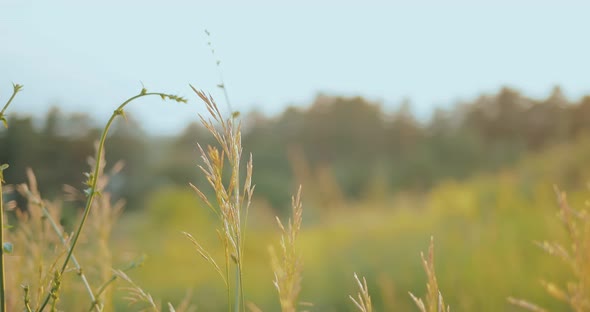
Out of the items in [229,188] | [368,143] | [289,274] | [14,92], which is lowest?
[368,143]

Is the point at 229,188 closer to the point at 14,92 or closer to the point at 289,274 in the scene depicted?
the point at 289,274

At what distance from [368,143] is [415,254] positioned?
14064 mm

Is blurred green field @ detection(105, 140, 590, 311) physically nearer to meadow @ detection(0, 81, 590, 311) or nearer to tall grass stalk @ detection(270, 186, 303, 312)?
meadow @ detection(0, 81, 590, 311)

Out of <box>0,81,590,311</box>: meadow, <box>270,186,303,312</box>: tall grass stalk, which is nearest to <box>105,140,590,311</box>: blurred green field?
<box>0,81,590,311</box>: meadow

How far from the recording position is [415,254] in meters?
5.13

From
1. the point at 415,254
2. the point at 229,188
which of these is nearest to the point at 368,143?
the point at 415,254

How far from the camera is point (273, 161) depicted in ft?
58.8

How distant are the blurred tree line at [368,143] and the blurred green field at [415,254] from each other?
679cm

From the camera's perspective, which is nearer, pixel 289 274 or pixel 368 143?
pixel 289 274

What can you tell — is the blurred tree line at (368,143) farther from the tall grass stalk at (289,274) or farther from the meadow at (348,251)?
the tall grass stalk at (289,274)

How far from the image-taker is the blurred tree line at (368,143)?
15.4 m

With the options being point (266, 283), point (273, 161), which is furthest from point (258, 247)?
point (273, 161)

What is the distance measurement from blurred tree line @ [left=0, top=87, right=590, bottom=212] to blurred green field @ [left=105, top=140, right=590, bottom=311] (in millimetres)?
6793

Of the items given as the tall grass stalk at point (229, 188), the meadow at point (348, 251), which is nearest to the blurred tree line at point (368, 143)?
the meadow at point (348, 251)
